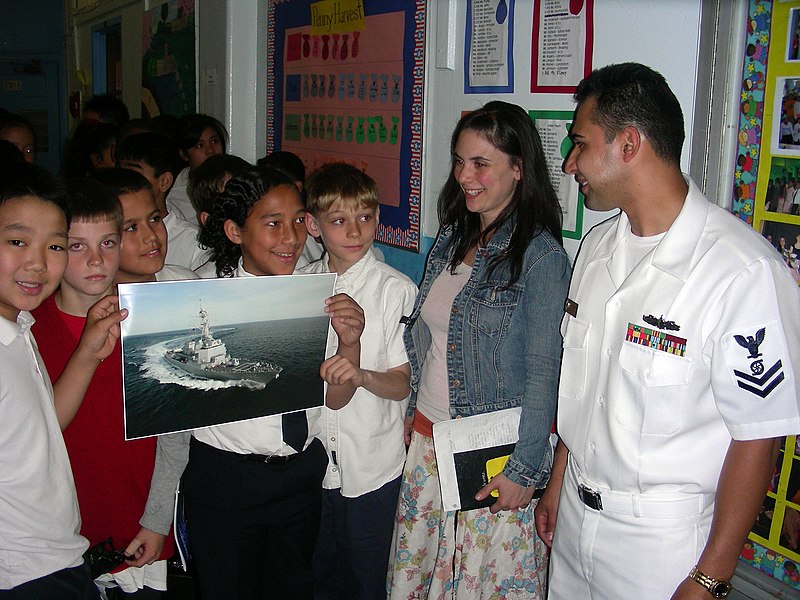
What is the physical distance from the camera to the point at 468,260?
211 cm

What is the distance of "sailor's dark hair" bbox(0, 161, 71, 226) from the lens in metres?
1.61

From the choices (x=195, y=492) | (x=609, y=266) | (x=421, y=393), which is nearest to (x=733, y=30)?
(x=609, y=266)

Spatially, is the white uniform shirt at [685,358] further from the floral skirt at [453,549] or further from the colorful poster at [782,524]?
the floral skirt at [453,549]

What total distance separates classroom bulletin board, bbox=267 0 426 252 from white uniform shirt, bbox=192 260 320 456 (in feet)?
4.09

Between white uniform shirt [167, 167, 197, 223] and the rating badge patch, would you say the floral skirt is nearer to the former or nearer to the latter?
the rating badge patch

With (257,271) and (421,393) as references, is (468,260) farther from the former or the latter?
(257,271)

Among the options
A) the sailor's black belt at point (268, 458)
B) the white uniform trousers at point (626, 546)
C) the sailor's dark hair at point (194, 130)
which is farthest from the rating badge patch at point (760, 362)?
the sailor's dark hair at point (194, 130)

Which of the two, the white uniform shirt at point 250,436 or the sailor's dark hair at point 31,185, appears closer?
the sailor's dark hair at point 31,185

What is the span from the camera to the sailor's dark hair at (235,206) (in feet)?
7.07

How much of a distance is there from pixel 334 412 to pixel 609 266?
3.13 feet

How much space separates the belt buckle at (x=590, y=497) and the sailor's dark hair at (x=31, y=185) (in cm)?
139

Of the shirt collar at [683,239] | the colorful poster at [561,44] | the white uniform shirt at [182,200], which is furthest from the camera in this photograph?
the white uniform shirt at [182,200]

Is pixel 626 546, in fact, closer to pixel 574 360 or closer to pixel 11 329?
pixel 574 360

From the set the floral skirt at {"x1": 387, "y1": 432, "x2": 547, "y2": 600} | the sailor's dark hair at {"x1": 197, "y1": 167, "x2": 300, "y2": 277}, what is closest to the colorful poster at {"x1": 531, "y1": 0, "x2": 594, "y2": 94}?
the sailor's dark hair at {"x1": 197, "y1": 167, "x2": 300, "y2": 277}
